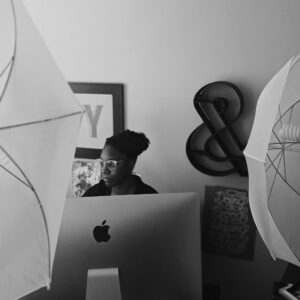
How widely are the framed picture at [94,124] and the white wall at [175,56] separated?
5 cm

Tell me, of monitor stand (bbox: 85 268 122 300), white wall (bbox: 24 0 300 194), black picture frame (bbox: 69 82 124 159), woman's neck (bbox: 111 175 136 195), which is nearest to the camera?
monitor stand (bbox: 85 268 122 300)

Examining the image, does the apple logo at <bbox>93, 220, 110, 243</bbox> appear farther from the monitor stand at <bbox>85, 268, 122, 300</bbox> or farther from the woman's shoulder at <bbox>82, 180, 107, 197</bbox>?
the woman's shoulder at <bbox>82, 180, 107, 197</bbox>

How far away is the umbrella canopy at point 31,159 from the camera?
81 centimetres

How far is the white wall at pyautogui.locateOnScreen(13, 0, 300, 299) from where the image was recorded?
6.05 feet

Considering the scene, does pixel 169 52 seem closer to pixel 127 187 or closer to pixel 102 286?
pixel 127 187

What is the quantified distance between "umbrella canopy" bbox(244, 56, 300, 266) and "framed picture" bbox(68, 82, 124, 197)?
0.94 m

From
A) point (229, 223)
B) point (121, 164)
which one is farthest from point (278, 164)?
point (121, 164)

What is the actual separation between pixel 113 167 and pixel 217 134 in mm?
553

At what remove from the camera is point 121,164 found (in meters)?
1.91

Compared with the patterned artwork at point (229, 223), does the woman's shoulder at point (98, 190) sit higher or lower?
higher

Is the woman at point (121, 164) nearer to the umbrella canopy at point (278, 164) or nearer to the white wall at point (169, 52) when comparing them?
the white wall at point (169, 52)

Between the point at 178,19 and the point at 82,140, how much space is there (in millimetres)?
→ 884

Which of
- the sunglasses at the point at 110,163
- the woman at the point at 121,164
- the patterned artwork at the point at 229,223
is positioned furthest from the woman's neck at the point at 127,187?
the patterned artwork at the point at 229,223

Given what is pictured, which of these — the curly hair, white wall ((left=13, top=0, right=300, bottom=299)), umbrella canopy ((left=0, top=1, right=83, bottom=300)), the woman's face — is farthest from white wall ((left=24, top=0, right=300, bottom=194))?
umbrella canopy ((left=0, top=1, right=83, bottom=300))
